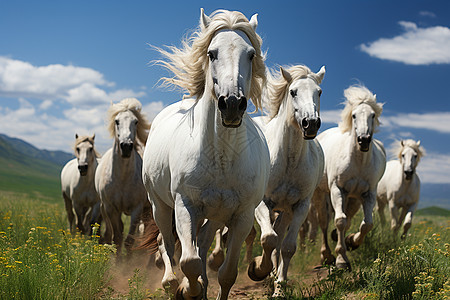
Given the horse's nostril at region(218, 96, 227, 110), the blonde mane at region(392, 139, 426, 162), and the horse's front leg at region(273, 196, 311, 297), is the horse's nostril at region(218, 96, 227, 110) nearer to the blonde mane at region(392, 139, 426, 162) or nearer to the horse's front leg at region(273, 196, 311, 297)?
the horse's front leg at region(273, 196, 311, 297)

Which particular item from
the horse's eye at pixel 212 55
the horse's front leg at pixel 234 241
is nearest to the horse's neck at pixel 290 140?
the horse's front leg at pixel 234 241

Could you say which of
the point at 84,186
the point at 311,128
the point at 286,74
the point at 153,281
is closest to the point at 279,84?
the point at 286,74

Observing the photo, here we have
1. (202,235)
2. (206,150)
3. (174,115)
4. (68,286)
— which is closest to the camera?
(206,150)

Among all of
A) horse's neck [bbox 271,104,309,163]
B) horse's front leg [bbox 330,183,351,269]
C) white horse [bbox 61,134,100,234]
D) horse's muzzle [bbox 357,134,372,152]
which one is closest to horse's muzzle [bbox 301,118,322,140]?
horse's neck [bbox 271,104,309,163]

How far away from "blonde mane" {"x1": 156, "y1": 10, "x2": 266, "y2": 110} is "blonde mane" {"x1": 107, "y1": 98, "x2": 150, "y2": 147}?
3.69 meters

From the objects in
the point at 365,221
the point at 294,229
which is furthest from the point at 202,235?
the point at 365,221

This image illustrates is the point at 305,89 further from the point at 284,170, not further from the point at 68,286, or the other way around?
the point at 68,286

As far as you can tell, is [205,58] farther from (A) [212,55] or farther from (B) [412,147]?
(B) [412,147]

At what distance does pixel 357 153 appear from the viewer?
26.7ft

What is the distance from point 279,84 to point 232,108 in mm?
3241

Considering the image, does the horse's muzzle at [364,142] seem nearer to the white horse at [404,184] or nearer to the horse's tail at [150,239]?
the horse's tail at [150,239]

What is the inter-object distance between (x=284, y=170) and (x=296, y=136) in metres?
A: 0.50

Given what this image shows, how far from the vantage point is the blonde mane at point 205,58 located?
4039mm

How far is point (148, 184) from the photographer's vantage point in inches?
218
